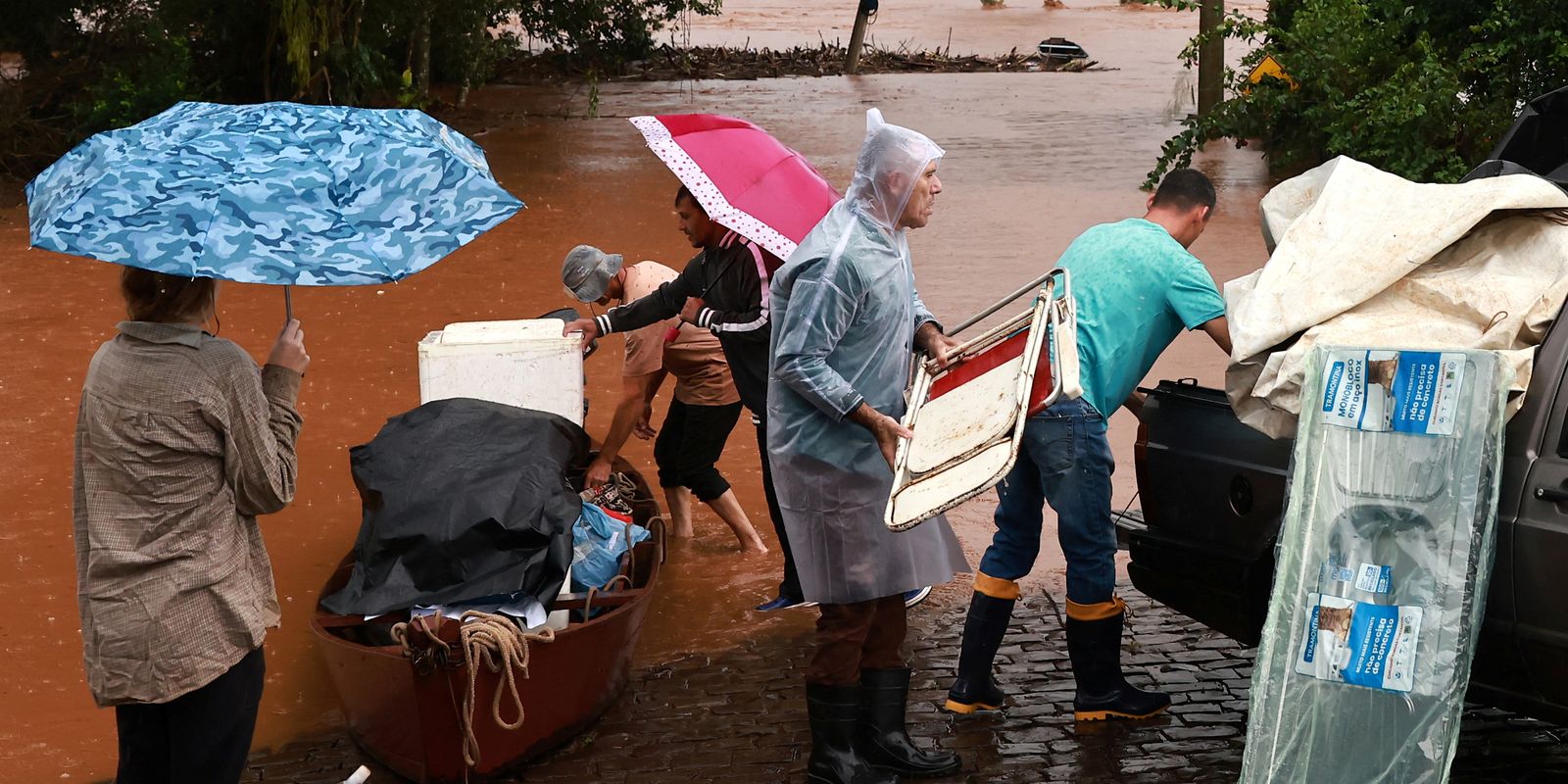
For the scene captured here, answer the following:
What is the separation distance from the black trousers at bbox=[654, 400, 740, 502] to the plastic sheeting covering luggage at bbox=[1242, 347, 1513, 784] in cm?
330

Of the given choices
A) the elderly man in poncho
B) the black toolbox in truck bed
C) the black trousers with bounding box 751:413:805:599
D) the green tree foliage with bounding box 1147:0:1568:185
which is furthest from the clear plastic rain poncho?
the green tree foliage with bounding box 1147:0:1568:185

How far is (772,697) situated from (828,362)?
182 cm

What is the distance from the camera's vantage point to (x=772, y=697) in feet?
20.2

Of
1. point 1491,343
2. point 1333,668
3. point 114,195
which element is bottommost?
point 1333,668

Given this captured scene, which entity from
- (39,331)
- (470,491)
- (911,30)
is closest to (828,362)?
(470,491)

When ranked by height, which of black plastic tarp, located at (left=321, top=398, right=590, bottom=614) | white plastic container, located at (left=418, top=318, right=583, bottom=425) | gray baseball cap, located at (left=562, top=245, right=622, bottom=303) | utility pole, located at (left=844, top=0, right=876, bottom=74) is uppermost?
utility pole, located at (left=844, top=0, right=876, bottom=74)

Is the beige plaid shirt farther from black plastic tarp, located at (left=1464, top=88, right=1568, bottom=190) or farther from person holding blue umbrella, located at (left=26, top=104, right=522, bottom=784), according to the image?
black plastic tarp, located at (left=1464, top=88, right=1568, bottom=190)

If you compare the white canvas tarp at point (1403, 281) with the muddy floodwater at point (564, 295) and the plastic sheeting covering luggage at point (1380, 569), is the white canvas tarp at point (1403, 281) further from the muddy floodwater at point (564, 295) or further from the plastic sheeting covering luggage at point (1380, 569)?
the muddy floodwater at point (564, 295)

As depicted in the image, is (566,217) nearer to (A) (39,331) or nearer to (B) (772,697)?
(A) (39,331)

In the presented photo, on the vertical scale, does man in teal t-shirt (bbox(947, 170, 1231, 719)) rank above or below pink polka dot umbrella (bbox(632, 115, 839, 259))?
below

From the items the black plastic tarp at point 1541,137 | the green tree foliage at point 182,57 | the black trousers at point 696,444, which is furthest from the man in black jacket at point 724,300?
the green tree foliage at point 182,57

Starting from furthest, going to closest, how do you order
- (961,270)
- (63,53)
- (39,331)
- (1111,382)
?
(63,53)
(961,270)
(39,331)
(1111,382)

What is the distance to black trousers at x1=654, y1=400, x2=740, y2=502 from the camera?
286 inches

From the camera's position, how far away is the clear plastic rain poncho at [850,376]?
4777 mm
